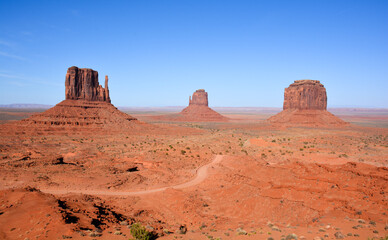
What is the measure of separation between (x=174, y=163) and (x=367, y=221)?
753 inches

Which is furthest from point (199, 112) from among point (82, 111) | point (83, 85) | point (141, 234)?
point (141, 234)

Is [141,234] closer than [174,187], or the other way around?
[141,234]

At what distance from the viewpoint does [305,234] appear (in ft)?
34.6

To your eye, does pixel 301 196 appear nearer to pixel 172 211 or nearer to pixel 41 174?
pixel 172 211

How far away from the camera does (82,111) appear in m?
63.7

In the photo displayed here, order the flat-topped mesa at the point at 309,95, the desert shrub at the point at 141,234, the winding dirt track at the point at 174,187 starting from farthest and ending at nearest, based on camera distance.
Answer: the flat-topped mesa at the point at 309,95 → the winding dirt track at the point at 174,187 → the desert shrub at the point at 141,234

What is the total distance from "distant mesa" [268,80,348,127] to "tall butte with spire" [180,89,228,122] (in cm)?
4042

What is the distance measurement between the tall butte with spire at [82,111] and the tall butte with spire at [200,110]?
6652 centimetres

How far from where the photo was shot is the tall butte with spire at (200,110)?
13425 cm

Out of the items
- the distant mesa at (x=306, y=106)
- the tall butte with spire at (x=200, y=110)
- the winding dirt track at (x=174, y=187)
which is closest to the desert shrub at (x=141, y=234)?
the winding dirt track at (x=174, y=187)

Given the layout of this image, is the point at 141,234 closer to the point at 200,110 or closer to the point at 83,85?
the point at 83,85

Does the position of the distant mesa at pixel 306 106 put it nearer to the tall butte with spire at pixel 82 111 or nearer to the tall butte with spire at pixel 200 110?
the tall butte with spire at pixel 200 110

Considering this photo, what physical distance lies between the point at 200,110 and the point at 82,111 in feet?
276

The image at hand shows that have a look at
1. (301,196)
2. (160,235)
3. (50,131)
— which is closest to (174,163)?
(301,196)
